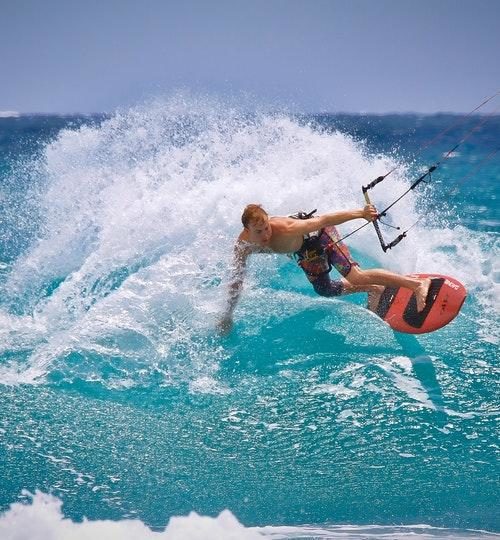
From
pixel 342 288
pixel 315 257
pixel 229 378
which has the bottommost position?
pixel 229 378

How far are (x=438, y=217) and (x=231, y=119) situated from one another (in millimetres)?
6272

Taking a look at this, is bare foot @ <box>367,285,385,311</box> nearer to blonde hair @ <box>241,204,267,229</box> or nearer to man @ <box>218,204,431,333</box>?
man @ <box>218,204,431,333</box>

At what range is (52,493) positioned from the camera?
11.5 ft

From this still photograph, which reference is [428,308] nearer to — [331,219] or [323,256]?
[323,256]

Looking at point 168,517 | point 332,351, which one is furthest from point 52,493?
point 332,351

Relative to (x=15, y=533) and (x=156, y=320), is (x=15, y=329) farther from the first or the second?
(x=15, y=533)

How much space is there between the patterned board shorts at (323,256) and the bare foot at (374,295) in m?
0.51

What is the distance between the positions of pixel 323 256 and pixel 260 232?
2.81ft

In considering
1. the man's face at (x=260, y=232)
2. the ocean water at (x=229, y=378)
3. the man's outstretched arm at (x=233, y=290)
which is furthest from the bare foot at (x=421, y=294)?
the man's outstretched arm at (x=233, y=290)

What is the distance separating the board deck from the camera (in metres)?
5.10

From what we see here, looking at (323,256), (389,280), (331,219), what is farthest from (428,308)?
(331,219)

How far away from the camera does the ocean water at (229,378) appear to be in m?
3.47

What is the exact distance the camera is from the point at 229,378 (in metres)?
4.77

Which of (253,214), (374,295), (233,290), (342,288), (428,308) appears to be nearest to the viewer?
(253,214)
